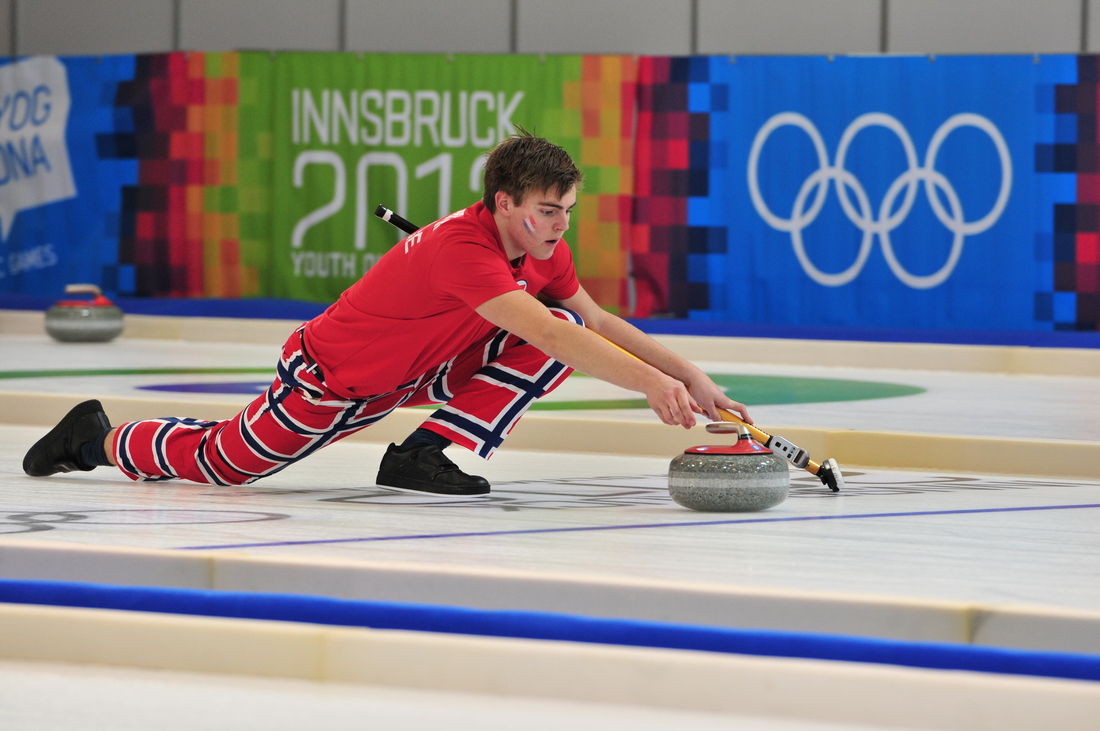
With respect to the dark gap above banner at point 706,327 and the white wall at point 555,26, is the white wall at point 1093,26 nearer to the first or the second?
the white wall at point 555,26

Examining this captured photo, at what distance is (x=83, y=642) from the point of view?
178cm

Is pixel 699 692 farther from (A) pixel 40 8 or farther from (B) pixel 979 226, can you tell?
(A) pixel 40 8

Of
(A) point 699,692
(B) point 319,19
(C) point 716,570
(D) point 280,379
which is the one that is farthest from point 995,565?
(B) point 319,19

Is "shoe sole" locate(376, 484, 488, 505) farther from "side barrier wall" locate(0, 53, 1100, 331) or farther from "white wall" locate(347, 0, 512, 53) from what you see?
"white wall" locate(347, 0, 512, 53)

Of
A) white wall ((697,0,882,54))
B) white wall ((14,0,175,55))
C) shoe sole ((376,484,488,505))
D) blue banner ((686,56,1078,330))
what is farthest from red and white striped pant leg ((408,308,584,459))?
white wall ((14,0,175,55))

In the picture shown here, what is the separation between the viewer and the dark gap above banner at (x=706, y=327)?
265 inches

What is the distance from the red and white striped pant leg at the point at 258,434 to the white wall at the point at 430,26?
210 inches

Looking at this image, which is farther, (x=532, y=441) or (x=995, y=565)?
(x=532, y=441)

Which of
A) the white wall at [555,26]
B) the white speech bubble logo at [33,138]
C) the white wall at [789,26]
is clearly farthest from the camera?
the white speech bubble logo at [33,138]

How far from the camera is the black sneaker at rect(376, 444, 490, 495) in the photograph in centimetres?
276

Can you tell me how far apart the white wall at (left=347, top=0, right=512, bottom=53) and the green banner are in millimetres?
303

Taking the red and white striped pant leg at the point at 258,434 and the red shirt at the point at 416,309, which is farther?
the red and white striped pant leg at the point at 258,434

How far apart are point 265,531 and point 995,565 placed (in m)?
1.14

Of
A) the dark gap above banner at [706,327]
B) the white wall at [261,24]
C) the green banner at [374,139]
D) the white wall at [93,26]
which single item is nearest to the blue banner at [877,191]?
the dark gap above banner at [706,327]
